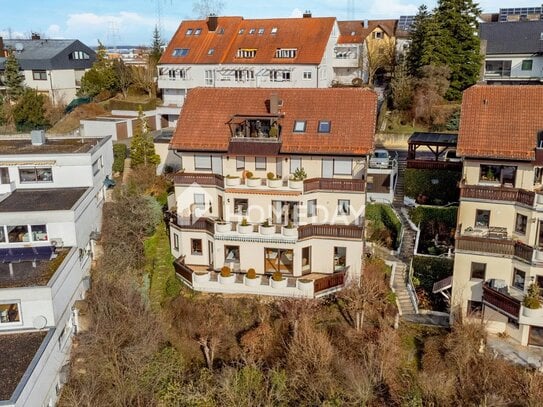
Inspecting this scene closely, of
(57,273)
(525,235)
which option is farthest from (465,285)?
(57,273)

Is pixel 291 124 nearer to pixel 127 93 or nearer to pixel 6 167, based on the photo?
pixel 6 167

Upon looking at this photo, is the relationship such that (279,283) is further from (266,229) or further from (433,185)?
(433,185)

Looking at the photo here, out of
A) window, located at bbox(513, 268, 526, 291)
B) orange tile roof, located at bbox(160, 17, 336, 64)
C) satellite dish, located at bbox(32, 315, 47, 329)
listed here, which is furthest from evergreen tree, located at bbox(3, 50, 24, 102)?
window, located at bbox(513, 268, 526, 291)

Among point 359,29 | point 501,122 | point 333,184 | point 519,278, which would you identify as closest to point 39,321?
point 333,184

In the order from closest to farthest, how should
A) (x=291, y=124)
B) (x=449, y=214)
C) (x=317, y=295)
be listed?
(x=317, y=295) < (x=291, y=124) < (x=449, y=214)

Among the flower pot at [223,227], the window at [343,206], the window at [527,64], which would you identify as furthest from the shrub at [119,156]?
the window at [527,64]
